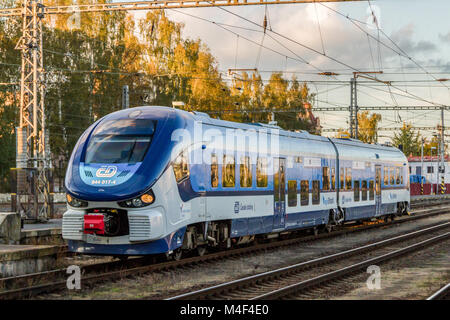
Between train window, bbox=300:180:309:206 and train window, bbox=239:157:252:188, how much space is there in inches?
152

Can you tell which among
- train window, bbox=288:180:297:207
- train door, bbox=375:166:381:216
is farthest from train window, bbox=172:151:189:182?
train door, bbox=375:166:381:216

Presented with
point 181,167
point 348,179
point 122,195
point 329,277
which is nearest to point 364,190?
point 348,179

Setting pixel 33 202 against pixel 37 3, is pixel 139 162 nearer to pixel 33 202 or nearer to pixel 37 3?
pixel 33 202

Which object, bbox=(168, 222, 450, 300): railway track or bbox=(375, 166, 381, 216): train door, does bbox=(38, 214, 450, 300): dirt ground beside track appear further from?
bbox=(375, 166, 381, 216): train door

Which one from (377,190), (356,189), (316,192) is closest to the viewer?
(316,192)

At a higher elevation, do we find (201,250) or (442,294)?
(201,250)

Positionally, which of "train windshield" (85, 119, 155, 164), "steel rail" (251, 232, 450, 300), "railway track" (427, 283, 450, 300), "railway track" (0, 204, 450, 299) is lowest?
"railway track" (427, 283, 450, 300)

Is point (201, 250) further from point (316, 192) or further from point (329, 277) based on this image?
point (316, 192)

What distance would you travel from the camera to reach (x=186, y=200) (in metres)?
14.8

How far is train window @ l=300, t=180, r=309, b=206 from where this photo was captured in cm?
2130

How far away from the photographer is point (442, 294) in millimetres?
11406

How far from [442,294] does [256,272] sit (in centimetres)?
405
